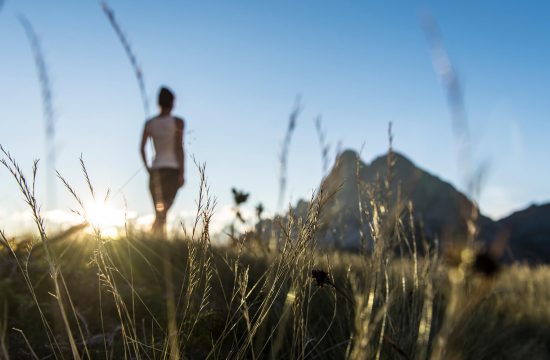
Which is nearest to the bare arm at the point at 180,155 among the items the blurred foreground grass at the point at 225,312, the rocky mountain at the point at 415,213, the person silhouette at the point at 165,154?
the person silhouette at the point at 165,154

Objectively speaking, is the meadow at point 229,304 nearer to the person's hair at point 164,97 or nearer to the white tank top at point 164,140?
the white tank top at point 164,140

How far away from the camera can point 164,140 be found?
5.92 meters

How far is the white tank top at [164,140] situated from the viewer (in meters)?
5.81

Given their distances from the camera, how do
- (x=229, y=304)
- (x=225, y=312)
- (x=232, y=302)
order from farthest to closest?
1. (x=229, y=304)
2. (x=225, y=312)
3. (x=232, y=302)

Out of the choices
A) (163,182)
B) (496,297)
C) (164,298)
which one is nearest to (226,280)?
(164,298)

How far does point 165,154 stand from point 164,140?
0.18m

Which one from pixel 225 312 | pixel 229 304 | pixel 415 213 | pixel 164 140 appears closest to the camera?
pixel 225 312

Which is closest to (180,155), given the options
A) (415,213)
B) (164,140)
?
(164,140)

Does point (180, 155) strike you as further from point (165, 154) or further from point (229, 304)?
point (229, 304)

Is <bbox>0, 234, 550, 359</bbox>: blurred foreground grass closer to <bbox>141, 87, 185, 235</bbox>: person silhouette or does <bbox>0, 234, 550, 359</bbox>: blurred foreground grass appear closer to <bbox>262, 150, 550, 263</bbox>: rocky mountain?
<bbox>262, 150, 550, 263</bbox>: rocky mountain

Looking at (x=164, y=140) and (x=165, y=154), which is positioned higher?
(x=164, y=140)

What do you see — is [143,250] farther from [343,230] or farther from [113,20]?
[113,20]

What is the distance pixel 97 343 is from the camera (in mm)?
1994

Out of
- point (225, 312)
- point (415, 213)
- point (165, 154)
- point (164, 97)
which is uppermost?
point (164, 97)
